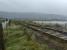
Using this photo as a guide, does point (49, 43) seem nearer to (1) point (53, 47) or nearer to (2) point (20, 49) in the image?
(1) point (53, 47)

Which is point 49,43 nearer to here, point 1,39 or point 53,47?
point 53,47

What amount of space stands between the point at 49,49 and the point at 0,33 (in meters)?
4.52

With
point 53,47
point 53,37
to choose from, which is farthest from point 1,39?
point 53,37

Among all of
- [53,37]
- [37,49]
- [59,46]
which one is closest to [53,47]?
[59,46]

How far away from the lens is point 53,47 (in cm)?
618

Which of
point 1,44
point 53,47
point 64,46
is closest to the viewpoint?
point 1,44

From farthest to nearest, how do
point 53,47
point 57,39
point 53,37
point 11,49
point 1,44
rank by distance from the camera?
1. point 53,37
2. point 57,39
3. point 53,47
4. point 11,49
5. point 1,44

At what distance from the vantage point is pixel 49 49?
5.83 meters

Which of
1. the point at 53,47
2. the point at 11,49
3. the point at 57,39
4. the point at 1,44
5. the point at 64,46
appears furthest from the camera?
the point at 57,39

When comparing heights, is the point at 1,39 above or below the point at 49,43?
above

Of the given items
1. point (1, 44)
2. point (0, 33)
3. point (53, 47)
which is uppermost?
point (0, 33)

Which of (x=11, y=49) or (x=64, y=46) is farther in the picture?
(x=64, y=46)

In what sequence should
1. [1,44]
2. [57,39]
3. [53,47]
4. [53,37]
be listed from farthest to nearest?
[53,37]
[57,39]
[53,47]
[1,44]

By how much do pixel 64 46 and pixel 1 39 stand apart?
14.9 feet
